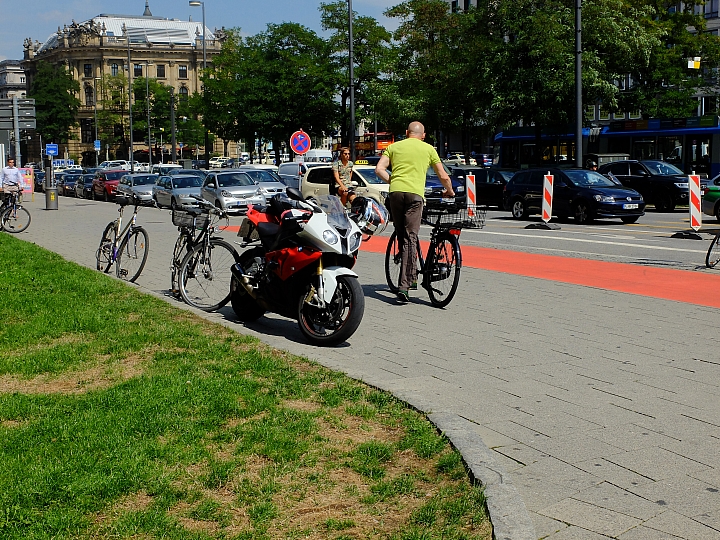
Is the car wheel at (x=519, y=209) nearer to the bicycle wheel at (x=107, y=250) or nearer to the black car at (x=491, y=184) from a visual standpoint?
the black car at (x=491, y=184)

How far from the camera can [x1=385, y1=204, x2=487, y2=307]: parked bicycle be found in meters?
10.0

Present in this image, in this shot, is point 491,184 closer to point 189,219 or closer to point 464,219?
point 464,219

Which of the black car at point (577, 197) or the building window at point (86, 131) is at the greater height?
the building window at point (86, 131)

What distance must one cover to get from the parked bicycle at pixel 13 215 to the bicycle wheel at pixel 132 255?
11.6 meters

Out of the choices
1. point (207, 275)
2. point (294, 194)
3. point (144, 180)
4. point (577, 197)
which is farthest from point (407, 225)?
point (144, 180)

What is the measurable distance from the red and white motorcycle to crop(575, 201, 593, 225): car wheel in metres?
17.9

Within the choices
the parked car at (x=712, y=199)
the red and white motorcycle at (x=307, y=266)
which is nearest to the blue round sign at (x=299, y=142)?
the parked car at (x=712, y=199)

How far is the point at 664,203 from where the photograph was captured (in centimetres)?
3064

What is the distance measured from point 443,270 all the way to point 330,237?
2.59 m

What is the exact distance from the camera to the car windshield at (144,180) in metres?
45.0

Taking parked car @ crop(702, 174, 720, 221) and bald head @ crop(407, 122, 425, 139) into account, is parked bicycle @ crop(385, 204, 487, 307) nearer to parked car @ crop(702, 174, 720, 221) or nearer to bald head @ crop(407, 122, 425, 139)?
bald head @ crop(407, 122, 425, 139)

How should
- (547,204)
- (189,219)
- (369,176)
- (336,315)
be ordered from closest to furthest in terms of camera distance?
(336,315) → (189,219) → (547,204) → (369,176)

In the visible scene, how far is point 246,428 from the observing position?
5129mm

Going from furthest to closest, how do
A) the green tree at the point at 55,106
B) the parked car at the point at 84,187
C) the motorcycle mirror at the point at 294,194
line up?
the green tree at the point at 55,106, the parked car at the point at 84,187, the motorcycle mirror at the point at 294,194
